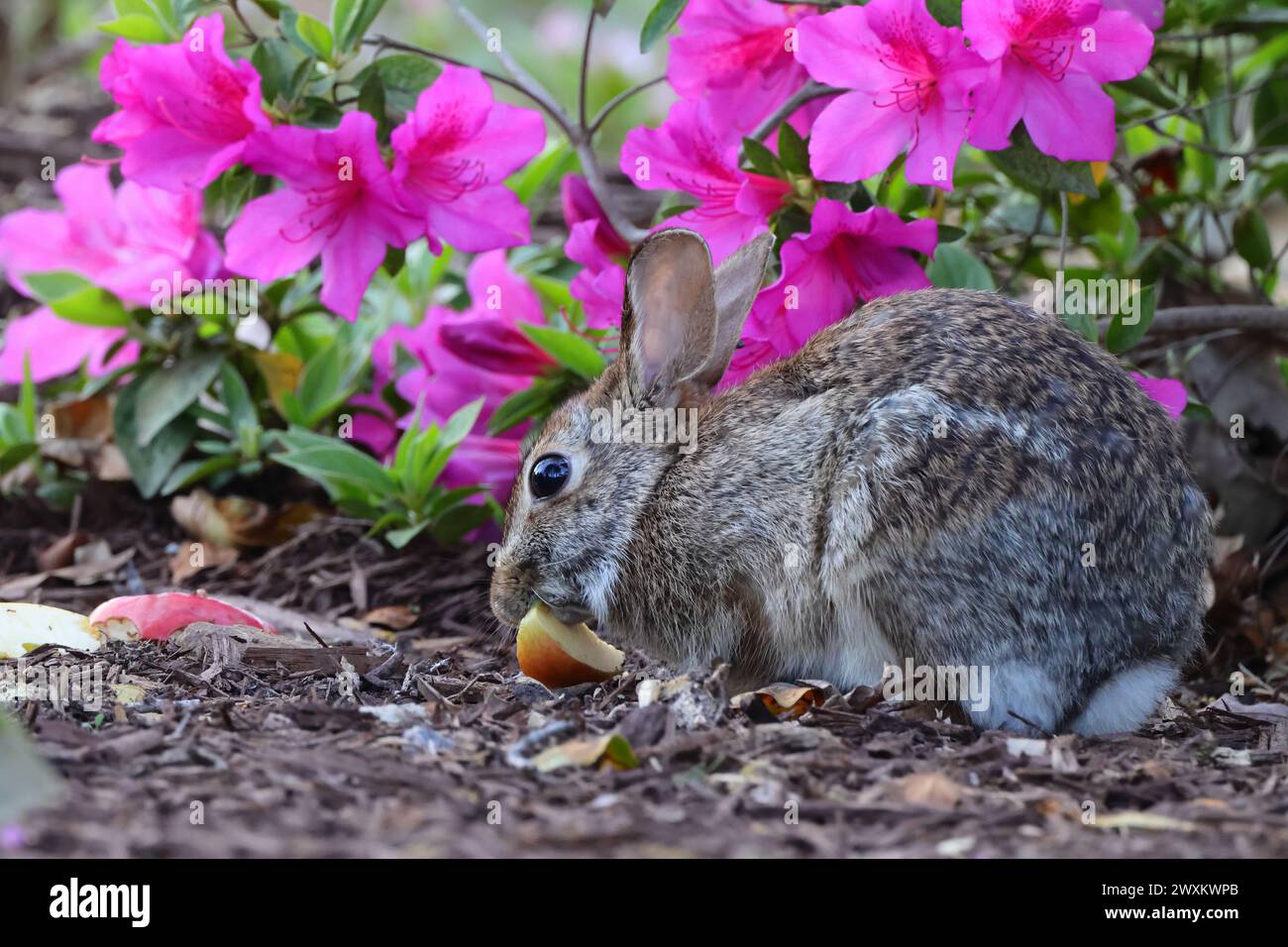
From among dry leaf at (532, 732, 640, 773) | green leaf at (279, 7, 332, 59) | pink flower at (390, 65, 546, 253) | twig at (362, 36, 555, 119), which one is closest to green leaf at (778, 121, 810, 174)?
pink flower at (390, 65, 546, 253)

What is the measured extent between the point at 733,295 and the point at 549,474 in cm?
82

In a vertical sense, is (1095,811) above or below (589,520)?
below

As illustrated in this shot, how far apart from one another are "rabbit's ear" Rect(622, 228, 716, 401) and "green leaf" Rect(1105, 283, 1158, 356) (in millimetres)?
1384

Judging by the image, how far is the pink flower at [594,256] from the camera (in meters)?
5.08

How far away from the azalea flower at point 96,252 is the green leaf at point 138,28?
725 mm

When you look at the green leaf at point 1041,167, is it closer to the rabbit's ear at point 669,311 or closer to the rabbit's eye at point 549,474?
the rabbit's ear at point 669,311

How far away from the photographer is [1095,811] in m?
3.32

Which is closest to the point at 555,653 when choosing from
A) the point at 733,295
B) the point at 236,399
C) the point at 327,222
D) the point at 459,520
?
the point at 733,295

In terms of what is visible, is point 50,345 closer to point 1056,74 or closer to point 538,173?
point 538,173

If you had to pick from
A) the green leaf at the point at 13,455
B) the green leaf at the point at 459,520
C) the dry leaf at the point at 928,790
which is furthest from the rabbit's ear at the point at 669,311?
the green leaf at the point at 13,455
